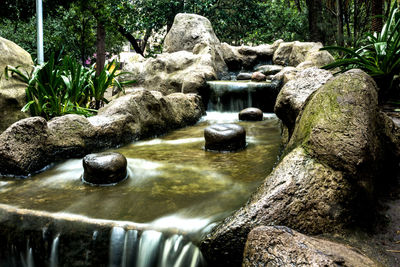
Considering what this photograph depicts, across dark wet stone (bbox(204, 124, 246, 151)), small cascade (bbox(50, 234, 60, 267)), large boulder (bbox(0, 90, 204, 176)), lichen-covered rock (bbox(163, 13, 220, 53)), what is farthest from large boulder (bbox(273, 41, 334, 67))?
small cascade (bbox(50, 234, 60, 267))

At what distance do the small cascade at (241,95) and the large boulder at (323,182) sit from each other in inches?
227

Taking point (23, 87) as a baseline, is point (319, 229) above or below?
below

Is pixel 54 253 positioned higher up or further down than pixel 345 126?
further down

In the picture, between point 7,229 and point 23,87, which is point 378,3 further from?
point 7,229

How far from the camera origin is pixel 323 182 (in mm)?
2232

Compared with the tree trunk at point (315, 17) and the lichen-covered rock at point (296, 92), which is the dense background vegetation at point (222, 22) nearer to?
the tree trunk at point (315, 17)

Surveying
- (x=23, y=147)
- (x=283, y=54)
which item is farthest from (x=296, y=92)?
(x=283, y=54)

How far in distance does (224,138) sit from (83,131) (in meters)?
2.08

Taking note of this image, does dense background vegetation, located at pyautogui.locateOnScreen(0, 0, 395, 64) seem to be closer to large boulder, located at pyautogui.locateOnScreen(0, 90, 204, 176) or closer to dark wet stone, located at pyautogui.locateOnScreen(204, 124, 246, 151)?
large boulder, located at pyautogui.locateOnScreen(0, 90, 204, 176)

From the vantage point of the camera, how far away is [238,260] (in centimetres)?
212

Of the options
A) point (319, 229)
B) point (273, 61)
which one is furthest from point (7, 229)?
point (273, 61)

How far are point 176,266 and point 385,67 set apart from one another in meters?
3.59

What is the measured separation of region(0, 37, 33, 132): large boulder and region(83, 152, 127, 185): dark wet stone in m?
2.64

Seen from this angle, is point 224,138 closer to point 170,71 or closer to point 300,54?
point 170,71
